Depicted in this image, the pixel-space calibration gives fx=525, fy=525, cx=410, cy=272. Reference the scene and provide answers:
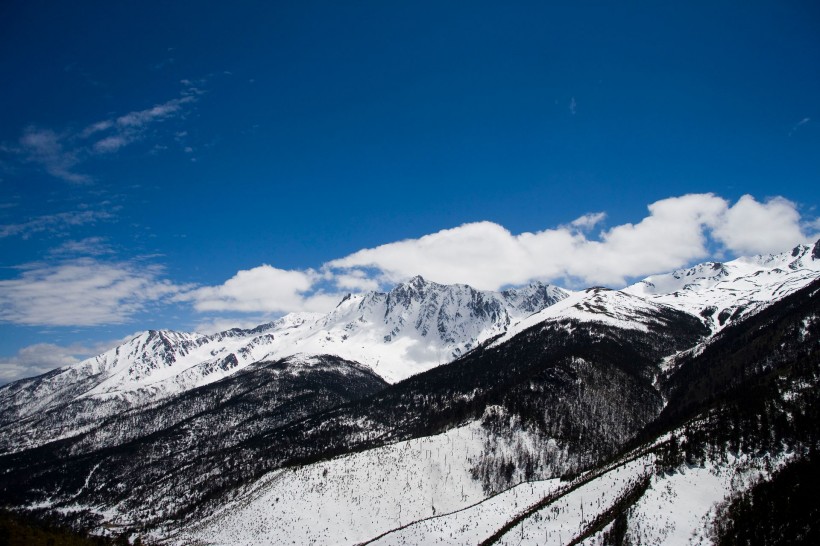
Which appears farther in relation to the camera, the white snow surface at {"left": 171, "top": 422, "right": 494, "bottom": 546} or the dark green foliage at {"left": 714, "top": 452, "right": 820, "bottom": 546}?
the white snow surface at {"left": 171, "top": 422, "right": 494, "bottom": 546}

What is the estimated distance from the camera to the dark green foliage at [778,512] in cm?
6338

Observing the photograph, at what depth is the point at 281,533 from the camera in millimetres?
157250

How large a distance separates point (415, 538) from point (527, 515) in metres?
22.5

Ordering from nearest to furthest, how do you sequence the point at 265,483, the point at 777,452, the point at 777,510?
the point at 777,510, the point at 777,452, the point at 265,483

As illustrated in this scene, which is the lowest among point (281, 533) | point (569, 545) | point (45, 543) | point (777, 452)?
point (281, 533)

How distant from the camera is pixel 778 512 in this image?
68688mm

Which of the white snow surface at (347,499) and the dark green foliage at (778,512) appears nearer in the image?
the dark green foliage at (778,512)

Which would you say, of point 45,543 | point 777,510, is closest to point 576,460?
point 777,510

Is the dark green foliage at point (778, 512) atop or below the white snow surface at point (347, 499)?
atop

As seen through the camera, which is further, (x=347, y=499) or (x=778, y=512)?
(x=347, y=499)

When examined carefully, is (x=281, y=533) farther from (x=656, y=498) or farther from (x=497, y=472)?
(x=656, y=498)

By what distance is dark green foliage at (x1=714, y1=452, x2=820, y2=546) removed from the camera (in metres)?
63.4

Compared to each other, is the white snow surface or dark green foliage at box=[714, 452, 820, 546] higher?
dark green foliage at box=[714, 452, 820, 546]

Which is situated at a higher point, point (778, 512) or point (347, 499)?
point (778, 512)
